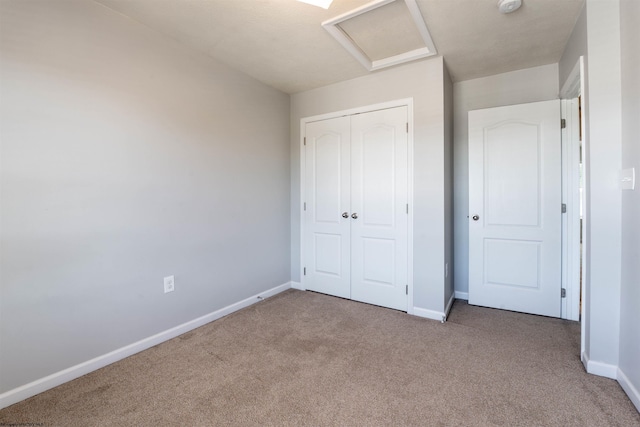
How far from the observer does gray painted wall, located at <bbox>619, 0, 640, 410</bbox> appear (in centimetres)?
146

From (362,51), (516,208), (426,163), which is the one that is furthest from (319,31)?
(516,208)

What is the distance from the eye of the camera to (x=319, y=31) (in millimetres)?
2184

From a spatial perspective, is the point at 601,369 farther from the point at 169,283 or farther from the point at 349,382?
the point at 169,283

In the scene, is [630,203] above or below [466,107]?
below

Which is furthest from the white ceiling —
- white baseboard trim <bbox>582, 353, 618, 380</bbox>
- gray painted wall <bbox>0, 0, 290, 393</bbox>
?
white baseboard trim <bbox>582, 353, 618, 380</bbox>

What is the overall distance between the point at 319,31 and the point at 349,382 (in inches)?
96.5

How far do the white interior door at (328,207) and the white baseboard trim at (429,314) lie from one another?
2.46 feet

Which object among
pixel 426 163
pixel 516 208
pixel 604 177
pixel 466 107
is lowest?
pixel 516 208

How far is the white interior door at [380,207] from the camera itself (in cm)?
282

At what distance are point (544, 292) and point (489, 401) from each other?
1.67 meters

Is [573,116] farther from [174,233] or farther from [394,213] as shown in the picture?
[174,233]

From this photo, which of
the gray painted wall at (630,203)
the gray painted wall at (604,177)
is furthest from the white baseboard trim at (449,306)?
the gray painted wall at (630,203)

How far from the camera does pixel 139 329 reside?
6.88 feet

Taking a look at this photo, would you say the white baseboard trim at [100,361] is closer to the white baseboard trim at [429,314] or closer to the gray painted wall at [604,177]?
the white baseboard trim at [429,314]
